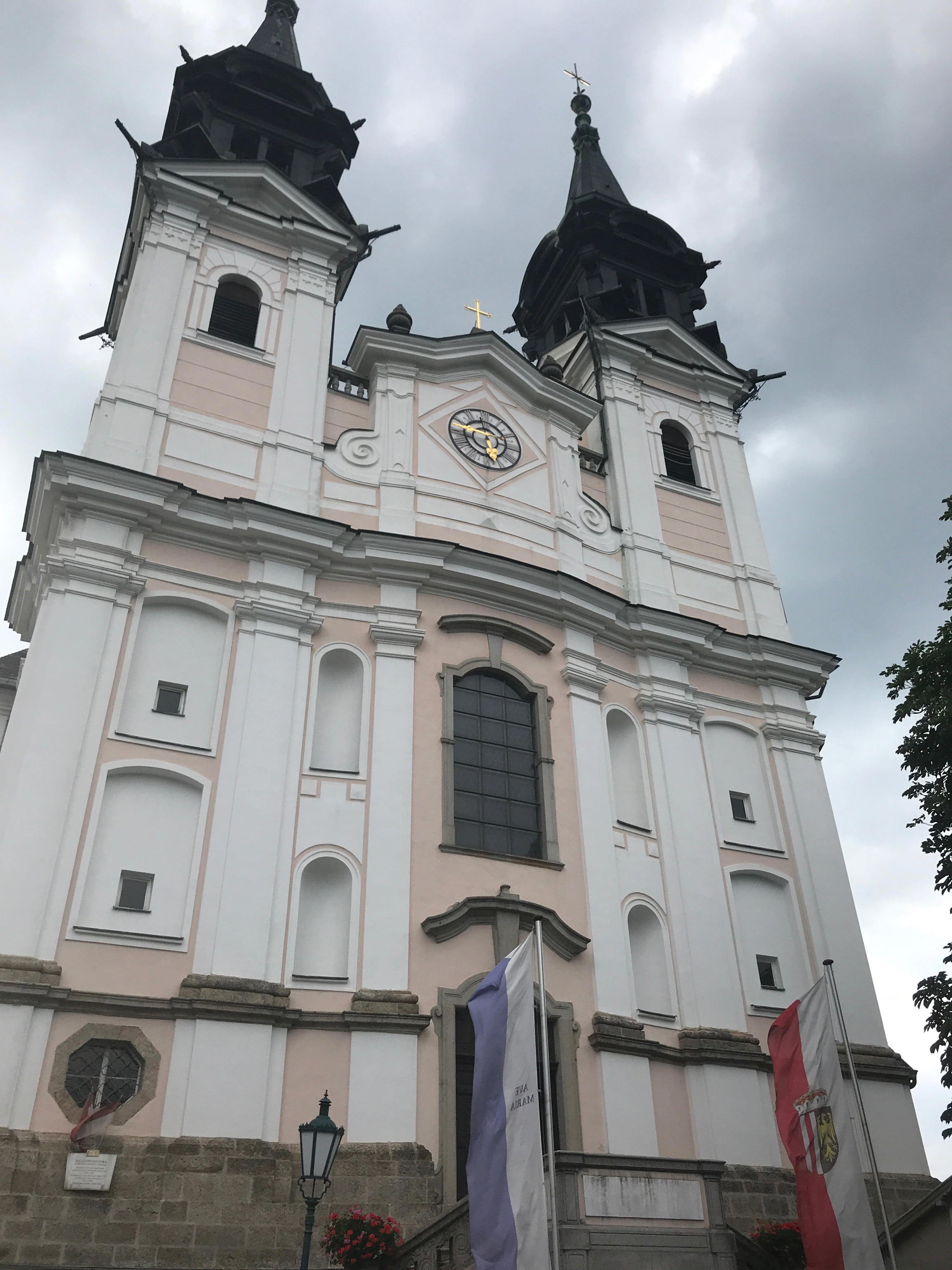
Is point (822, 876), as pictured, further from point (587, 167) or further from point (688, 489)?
point (587, 167)

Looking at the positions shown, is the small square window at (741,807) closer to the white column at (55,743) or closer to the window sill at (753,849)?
the window sill at (753,849)

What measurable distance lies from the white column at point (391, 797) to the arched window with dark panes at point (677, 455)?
7.70 meters

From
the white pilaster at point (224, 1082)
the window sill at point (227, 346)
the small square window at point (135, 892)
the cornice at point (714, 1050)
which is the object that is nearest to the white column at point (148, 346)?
the window sill at point (227, 346)

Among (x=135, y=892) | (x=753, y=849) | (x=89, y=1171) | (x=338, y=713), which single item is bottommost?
(x=89, y=1171)

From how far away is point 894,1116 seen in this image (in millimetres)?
15484

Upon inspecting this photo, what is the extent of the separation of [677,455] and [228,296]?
904 cm

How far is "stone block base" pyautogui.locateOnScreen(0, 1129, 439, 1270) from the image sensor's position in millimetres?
10680

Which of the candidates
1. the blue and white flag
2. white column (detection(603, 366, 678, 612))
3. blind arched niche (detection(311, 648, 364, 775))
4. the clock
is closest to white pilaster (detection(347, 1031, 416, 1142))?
the blue and white flag

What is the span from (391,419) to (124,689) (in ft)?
22.7

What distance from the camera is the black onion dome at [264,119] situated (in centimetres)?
2325

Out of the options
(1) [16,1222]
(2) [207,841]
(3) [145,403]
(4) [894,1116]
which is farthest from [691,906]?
(3) [145,403]

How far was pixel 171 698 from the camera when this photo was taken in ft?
48.3

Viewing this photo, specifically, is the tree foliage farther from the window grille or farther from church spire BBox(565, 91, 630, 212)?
church spire BBox(565, 91, 630, 212)

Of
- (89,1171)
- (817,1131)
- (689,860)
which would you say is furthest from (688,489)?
(89,1171)
